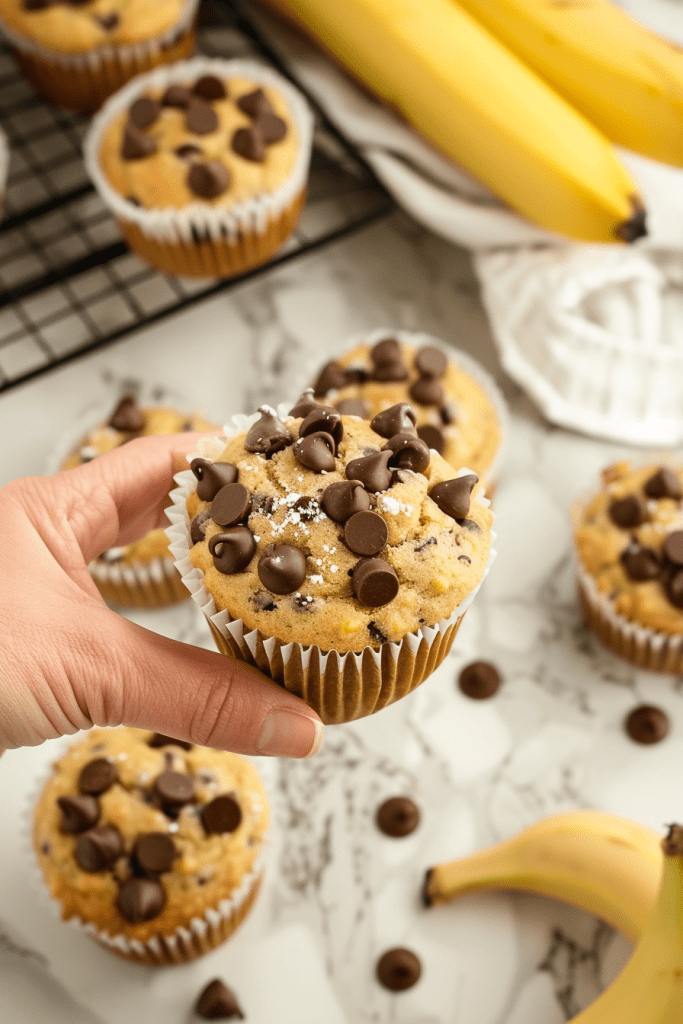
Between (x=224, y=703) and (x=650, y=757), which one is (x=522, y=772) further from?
(x=224, y=703)

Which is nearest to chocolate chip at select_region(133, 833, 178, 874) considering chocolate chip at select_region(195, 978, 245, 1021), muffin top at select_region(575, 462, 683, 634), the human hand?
chocolate chip at select_region(195, 978, 245, 1021)

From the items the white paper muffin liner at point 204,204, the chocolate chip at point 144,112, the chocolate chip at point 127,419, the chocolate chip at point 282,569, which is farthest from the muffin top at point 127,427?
the chocolate chip at point 282,569

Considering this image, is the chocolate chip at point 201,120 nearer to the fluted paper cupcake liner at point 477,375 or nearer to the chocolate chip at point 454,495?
the fluted paper cupcake liner at point 477,375

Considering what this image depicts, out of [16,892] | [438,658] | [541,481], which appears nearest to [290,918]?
[16,892]

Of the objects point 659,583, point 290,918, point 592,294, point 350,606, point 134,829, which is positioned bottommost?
point 290,918

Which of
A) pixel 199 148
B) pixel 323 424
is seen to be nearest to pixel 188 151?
pixel 199 148

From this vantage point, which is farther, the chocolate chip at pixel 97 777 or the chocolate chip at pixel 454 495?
the chocolate chip at pixel 97 777

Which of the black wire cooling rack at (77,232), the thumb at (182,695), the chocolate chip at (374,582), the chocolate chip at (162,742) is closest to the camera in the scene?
the chocolate chip at (374,582)
